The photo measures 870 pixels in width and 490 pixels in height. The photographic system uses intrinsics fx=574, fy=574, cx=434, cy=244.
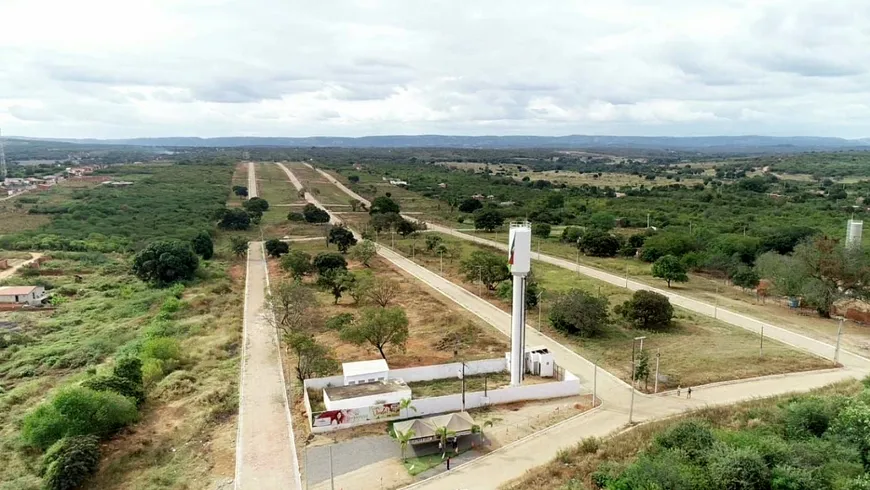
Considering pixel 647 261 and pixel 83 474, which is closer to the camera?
pixel 83 474

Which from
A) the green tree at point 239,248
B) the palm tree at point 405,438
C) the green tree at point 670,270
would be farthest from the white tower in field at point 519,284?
the green tree at point 239,248

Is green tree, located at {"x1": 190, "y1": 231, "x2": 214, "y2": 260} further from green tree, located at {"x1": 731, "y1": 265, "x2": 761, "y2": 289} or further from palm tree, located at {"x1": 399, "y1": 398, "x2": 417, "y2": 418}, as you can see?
green tree, located at {"x1": 731, "y1": 265, "x2": 761, "y2": 289}

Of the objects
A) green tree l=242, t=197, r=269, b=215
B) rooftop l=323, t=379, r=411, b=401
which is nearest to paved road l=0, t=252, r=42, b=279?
green tree l=242, t=197, r=269, b=215

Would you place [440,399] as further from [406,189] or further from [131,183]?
[131,183]

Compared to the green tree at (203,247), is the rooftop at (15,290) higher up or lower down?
lower down

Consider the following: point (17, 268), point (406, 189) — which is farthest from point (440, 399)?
point (406, 189)

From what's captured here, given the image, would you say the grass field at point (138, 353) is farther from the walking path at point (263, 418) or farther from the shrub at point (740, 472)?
the shrub at point (740, 472)
